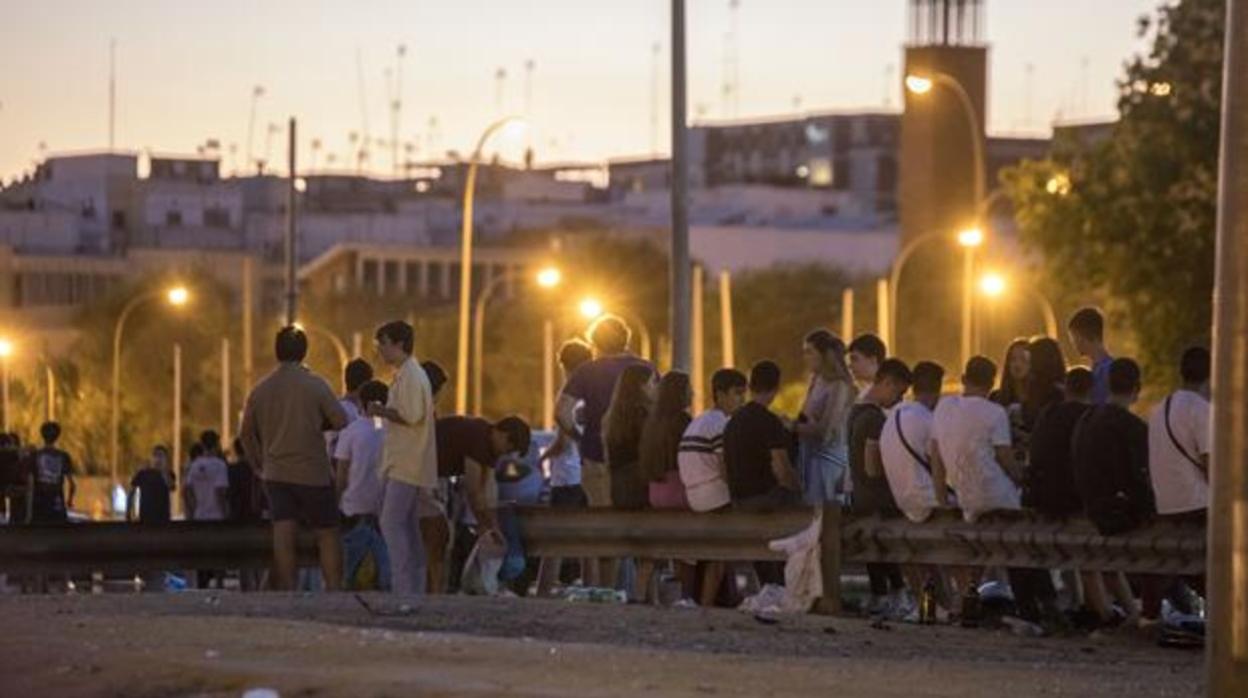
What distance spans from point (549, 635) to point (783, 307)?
12453cm

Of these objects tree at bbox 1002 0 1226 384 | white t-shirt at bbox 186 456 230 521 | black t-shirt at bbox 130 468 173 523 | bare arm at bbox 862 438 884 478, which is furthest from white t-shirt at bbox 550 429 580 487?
tree at bbox 1002 0 1226 384

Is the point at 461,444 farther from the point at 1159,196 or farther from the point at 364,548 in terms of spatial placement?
the point at 1159,196

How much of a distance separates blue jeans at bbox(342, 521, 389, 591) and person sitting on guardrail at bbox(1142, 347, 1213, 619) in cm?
601

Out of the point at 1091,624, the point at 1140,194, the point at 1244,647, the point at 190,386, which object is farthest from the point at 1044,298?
the point at 1244,647

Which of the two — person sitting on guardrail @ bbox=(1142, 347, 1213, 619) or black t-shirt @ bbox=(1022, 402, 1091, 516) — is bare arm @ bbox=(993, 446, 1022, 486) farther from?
person sitting on guardrail @ bbox=(1142, 347, 1213, 619)

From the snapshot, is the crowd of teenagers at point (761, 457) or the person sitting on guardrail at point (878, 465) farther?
the person sitting on guardrail at point (878, 465)

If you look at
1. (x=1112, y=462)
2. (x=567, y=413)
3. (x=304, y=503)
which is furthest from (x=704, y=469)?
(x=1112, y=462)

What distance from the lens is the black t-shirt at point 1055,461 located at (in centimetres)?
2627

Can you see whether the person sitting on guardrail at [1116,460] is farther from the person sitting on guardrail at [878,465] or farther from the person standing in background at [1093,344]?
the person sitting on guardrail at [878,465]

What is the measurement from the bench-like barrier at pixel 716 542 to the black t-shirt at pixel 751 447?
9.2 inches

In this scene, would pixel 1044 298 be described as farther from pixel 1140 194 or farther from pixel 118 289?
pixel 118 289

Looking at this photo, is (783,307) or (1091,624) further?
(783,307)

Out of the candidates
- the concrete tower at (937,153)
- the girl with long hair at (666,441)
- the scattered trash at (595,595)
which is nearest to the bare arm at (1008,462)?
the girl with long hair at (666,441)

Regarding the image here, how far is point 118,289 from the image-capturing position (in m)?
162
